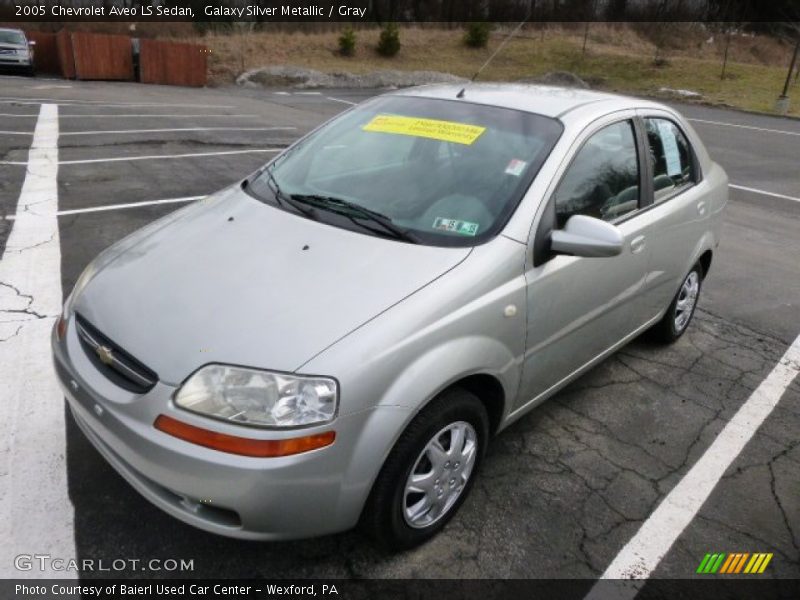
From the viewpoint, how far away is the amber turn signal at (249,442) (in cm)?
186

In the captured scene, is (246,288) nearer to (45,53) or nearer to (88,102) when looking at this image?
(88,102)

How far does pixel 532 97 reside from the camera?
124 inches

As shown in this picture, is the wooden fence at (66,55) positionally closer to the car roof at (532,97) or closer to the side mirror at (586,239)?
the car roof at (532,97)

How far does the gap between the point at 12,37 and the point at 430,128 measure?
896 inches

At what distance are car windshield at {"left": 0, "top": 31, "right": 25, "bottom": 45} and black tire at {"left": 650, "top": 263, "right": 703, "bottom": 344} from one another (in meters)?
22.9

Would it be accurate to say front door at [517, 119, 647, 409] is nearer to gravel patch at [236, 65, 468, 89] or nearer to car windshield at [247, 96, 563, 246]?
car windshield at [247, 96, 563, 246]

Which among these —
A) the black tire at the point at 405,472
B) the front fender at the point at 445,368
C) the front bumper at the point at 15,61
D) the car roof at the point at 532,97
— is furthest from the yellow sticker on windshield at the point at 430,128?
the front bumper at the point at 15,61

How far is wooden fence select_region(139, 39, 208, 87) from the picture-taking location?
22.9 meters

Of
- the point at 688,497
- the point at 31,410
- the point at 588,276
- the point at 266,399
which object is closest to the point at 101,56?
the point at 31,410

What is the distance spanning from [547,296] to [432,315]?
27.0 inches

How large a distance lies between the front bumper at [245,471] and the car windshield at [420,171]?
91 cm

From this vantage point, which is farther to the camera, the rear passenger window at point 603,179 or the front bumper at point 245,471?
the rear passenger window at point 603,179

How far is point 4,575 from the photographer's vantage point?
2125 mm

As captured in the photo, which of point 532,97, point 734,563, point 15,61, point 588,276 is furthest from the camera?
point 15,61
